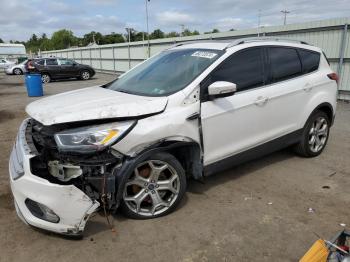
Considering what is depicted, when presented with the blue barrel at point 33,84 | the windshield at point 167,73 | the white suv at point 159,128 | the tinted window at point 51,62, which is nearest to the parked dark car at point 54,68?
the tinted window at point 51,62

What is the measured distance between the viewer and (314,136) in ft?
17.4

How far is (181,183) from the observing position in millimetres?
3596

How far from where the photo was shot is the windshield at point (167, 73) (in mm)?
3840

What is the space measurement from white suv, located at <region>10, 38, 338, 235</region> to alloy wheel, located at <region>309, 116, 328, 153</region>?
0.26 m

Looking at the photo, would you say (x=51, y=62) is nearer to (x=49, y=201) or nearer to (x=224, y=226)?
(x=49, y=201)

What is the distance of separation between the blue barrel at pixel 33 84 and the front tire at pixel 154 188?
1240cm

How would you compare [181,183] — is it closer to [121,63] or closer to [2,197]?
[2,197]

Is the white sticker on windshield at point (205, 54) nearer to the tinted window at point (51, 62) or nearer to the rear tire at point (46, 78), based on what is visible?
the rear tire at point (46, 78)

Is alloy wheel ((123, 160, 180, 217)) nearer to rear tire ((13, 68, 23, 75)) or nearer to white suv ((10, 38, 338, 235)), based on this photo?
white suv ((10, 38, 338, 235))

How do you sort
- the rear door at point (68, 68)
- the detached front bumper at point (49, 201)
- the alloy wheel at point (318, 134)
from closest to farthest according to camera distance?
the detached front bumper at point (49, 201), the alloy wheel at point (318, 134), the rear door at point (68, 68)

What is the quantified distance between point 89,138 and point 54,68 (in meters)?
20.7

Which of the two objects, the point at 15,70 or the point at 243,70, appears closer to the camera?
the point at 243,70

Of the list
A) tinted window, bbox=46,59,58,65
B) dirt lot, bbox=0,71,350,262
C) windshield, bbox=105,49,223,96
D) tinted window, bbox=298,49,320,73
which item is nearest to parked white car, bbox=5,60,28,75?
tinted window, bbox=46,59,58,65

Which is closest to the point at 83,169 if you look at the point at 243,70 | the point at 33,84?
the point at 243,70
